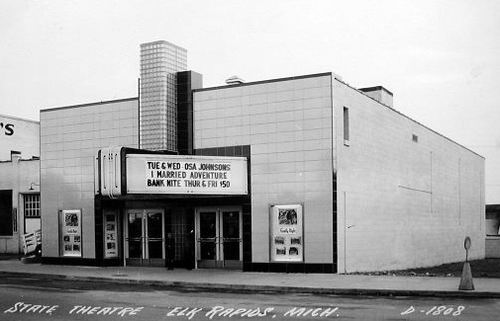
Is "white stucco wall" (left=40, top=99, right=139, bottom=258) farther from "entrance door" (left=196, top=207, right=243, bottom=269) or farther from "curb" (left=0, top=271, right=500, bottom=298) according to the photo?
"curb" (left=0, top=271, right=500, bottom=298)

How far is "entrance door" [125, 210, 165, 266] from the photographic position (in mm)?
24922

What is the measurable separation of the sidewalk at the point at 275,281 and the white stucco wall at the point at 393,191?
2855mm

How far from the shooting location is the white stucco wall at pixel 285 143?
21.4 m

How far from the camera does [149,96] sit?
24.0 meters

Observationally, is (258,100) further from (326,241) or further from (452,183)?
(452,183)

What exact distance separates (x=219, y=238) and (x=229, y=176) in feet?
9.03

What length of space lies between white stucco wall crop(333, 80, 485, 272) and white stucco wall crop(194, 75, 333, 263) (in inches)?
21.0

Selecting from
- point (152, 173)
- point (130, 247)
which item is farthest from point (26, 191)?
point (152, 173)

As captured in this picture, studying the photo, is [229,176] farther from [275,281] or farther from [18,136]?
[18,136]

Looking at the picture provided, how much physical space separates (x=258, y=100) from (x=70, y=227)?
9.88 metres

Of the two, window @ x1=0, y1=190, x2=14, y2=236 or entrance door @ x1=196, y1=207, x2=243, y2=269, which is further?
window @ x1=0, y1=190, x2=14, y2=236

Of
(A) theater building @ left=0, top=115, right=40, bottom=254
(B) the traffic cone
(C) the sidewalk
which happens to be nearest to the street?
(C) the sidewalk

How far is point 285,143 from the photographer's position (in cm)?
2208

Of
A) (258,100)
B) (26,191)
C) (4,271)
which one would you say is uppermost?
(258,100)
